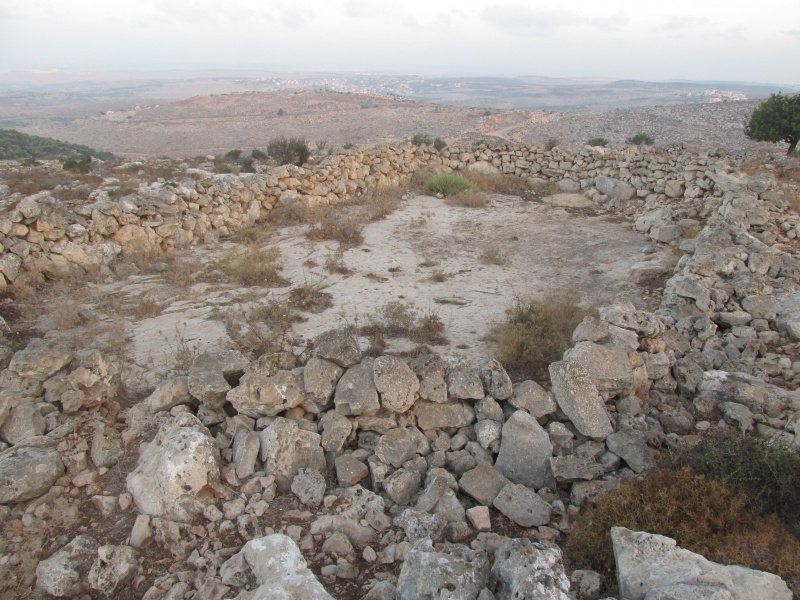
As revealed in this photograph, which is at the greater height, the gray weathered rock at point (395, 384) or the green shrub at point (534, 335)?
the gray weathered rock at point (395, 384)

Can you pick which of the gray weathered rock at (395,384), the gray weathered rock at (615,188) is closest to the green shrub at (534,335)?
the gray weathered rock at (395,384)

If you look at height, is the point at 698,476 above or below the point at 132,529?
above

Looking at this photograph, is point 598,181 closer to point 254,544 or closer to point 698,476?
point 698,476

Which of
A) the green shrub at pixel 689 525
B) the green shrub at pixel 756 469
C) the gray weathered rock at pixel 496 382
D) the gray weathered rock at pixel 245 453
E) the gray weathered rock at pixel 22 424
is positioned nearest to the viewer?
the green shrub at pixel 689 525

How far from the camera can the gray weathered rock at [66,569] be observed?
2.57m

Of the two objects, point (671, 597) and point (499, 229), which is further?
point (499, 229)

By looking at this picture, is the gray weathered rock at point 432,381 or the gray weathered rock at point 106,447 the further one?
the gray weathered rock at point 432,381

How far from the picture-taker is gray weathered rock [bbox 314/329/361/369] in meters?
4.02

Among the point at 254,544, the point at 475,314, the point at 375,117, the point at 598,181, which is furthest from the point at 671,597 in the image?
the point at 375,117

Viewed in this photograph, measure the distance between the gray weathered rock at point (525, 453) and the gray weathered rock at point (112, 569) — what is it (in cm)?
226

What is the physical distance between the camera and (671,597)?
204 centimetres

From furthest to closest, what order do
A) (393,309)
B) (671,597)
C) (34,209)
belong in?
(34,209) < (393,309) < (671,597)

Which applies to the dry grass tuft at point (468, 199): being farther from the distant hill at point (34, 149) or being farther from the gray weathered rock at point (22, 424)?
the distant hill at point (34, 149)

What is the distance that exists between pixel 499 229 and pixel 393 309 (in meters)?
4.75
